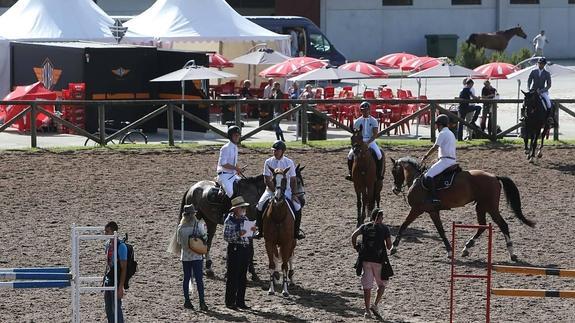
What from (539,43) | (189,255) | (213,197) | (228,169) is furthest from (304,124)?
(539,43)

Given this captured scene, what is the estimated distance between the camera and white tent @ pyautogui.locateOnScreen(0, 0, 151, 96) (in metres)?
Result: 40.1

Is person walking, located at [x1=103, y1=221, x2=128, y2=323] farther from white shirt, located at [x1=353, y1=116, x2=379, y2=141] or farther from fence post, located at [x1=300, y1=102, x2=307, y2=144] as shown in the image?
fence post, located at [x1=300, y1=102, x2=307, y2=144]

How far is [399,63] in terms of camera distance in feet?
148

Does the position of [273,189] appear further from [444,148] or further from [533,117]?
[533,117]

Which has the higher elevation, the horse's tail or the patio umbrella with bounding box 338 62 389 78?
the patio umbrella with bounding box 338 62 389 78

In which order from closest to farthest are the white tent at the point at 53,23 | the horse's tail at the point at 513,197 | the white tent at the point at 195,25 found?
1. the horse's tail at the point at 513,197
2. the white tent at the point at 53,23
3. the white tent at the point at 195,25

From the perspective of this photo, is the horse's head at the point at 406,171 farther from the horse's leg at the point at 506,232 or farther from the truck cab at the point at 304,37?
the truck cab at the point at 304,37

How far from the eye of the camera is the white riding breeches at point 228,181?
1845cm

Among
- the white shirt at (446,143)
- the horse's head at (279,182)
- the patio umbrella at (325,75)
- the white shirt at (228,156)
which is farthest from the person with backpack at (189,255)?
the patio umbrella at (325,75)

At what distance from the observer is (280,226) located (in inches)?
669

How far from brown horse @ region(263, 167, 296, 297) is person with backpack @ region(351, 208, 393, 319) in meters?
1.29

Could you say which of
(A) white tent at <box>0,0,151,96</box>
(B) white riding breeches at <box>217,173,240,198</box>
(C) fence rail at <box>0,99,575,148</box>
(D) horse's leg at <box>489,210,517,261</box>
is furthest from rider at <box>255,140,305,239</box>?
(A) white tent at <box>0,0,151,96</box>

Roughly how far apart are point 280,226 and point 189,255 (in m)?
1.34

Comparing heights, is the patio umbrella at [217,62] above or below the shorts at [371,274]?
above
